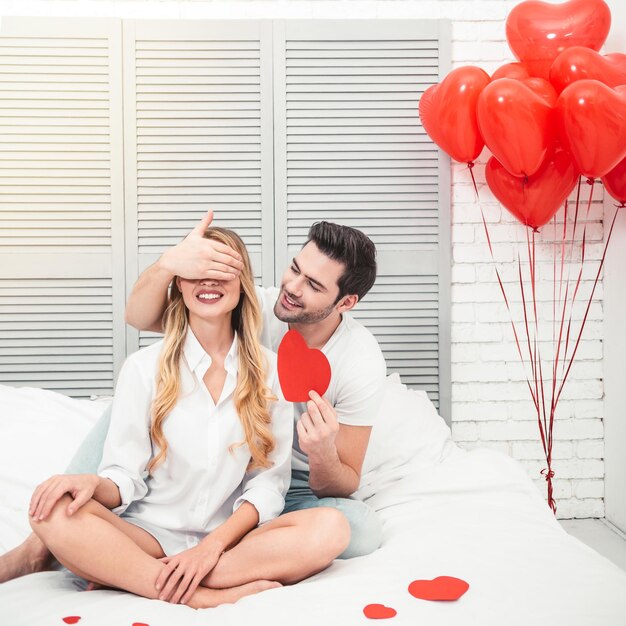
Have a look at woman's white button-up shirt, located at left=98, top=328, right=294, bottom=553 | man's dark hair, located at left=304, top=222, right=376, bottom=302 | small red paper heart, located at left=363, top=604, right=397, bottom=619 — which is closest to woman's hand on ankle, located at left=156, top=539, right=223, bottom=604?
woman's white button-up shirt, located at left=98, top=328, right=294, bottom=553

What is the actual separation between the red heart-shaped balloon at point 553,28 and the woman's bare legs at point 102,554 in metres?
1.89

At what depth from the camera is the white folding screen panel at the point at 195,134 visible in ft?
8.54

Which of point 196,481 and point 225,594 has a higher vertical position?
point 196,481

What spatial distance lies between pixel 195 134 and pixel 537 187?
1279 millimetres

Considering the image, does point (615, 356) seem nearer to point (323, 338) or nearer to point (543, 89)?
point (543, 89)

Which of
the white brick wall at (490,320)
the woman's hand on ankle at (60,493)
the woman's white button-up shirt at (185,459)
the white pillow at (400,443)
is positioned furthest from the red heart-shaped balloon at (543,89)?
the woman's hand on ankle at (60,493)

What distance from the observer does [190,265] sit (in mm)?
1555

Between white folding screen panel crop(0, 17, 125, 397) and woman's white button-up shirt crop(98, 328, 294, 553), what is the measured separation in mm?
1146

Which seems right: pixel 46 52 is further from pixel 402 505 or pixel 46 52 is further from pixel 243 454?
pixel 402 505

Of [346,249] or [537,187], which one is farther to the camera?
[537,187]

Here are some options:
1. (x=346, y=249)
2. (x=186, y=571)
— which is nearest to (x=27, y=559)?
(x=186, y=571)

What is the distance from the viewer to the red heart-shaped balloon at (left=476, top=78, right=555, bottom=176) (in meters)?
2.08

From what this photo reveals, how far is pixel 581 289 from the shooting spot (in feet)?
9.04

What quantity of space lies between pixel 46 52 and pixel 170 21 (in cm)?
48
